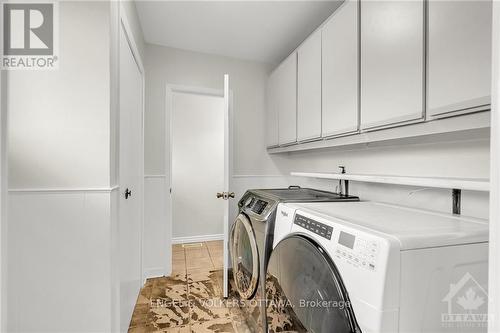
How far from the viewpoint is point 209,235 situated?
12.7 feet

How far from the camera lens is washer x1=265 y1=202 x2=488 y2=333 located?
69 centimetres

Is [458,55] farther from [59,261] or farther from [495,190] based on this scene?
[59,261]

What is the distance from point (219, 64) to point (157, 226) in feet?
6.20

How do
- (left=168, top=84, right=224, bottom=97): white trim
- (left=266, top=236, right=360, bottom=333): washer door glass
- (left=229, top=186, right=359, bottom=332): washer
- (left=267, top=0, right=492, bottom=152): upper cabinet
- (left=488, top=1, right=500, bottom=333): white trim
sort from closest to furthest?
(left=488, top=1, right=500, bottom=333): white trim → (left=266, top=236, right=360, bottom=333): washer door glass → (left=267, top=0, right=492, bottom=152): upper cabinet → (left=229, top=186, right=359, bottom=332): washer → (left=168, top=84, right=224, bottom=97): white trim

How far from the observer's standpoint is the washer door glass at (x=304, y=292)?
82cm

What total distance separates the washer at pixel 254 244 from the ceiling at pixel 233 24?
1.45m

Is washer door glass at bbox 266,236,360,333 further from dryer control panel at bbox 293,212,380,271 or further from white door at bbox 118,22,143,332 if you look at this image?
white door at bbox 118,22,143,332

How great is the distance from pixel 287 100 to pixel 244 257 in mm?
1481

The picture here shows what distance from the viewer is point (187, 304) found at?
2107mm

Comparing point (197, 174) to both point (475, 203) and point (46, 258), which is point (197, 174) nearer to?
point (46, 258)

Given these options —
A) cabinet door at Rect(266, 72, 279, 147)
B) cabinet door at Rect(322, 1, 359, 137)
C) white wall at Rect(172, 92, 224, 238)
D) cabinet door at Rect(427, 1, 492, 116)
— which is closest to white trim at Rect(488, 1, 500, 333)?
cabinet door at Rect(427, 1, 492, 116)

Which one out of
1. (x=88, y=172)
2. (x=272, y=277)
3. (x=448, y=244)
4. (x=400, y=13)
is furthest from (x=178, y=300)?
(x=400, y=13)

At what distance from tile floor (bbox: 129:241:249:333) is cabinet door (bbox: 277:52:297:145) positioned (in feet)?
5.04

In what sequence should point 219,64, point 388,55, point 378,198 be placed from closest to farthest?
point 388,55 < point 378,198 < point 219,64
